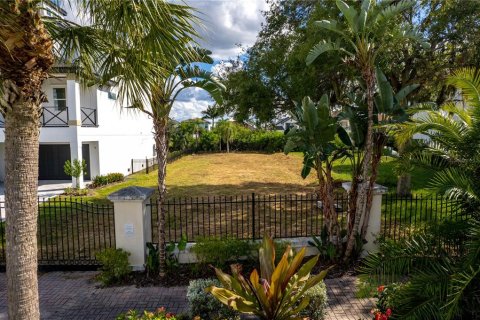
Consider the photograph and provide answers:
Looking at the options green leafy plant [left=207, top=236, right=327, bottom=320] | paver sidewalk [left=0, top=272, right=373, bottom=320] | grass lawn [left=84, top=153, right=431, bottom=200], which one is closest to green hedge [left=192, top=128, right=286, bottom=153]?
grass lawn [left=84, top=153, right=431, bottom=200]

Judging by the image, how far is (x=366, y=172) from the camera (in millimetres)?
6988

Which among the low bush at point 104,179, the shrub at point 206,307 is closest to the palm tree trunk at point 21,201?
the shrub at point 206,307

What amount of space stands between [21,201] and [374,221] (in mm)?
6645

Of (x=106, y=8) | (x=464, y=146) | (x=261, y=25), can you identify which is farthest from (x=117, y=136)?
(x=464, y=146)

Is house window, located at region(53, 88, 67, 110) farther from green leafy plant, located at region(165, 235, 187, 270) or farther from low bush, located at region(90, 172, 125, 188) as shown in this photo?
green leafy plant, located at region(165, 235, 187, 270)

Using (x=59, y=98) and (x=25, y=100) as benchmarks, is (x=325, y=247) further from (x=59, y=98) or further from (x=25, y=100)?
(x=59, y=98)

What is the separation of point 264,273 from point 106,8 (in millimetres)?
3997

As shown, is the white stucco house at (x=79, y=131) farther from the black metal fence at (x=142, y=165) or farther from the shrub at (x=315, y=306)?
the shrub at (x=315, y=306)

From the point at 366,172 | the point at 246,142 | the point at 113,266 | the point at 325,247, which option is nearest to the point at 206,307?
the point at 113,266

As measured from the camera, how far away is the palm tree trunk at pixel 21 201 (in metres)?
3.42

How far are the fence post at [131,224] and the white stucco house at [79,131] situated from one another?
383 inches

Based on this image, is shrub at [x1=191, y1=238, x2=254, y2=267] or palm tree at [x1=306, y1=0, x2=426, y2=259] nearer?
palm tree at [x1=306, y1=0, x2=426, y2=259]

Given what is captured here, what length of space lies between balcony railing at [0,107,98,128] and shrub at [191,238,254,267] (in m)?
12.9

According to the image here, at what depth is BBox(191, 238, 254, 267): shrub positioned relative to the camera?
23.0 ft
